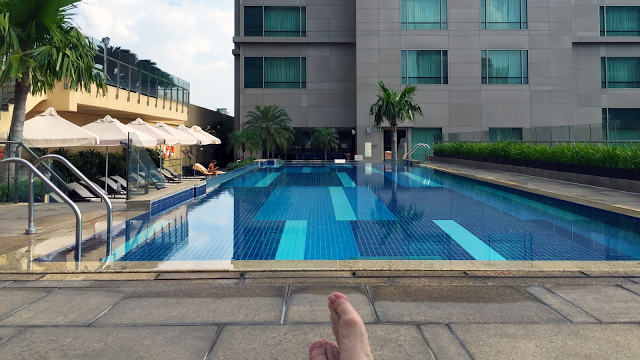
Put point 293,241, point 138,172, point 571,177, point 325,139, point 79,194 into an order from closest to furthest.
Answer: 1. point 293,241
2. point 138,172
3. point 79,194
4. point 571,177
5. point 325,139

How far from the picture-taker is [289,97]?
127 feet

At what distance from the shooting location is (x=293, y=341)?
3611 mm

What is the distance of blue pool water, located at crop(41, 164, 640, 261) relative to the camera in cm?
712

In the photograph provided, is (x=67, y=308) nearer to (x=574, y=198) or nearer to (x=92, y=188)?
(x=92, y=188)

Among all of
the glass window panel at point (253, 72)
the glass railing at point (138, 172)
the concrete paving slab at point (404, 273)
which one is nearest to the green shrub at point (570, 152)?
the concrete paving slab at point (404, 273)

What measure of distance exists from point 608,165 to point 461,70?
24.2 m

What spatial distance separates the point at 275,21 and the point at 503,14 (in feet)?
52.7

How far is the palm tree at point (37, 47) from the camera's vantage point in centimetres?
1038

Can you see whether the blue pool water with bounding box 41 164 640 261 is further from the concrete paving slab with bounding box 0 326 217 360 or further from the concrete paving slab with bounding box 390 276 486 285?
the concrete paving slab with bounding box 0 326 217 360

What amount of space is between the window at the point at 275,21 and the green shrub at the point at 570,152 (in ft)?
59.0

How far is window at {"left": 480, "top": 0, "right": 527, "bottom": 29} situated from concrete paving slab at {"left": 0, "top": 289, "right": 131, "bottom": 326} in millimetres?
36824

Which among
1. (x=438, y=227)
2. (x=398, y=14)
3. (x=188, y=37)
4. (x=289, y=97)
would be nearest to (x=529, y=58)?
(x=398, y=14)

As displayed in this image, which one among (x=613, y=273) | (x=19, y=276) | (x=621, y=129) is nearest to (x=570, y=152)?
(x=621, y=129)

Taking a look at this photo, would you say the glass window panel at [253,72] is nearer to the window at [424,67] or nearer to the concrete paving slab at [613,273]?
the window at [424,67]
